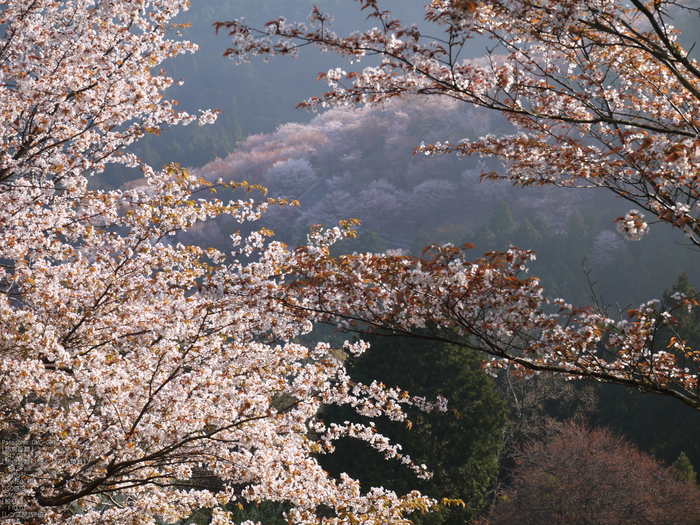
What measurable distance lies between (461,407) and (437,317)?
283 inches

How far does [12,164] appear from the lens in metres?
4.25

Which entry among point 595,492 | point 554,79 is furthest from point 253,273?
point 595,492

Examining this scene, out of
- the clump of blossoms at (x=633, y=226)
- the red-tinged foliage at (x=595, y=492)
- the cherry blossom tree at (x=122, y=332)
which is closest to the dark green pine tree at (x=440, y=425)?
the red-tinged foliage at (x=595, y=492)

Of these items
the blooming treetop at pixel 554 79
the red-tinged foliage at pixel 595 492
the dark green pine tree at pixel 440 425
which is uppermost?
the blooming treetop at pixel 554 79

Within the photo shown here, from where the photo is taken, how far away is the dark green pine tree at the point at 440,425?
383 inches

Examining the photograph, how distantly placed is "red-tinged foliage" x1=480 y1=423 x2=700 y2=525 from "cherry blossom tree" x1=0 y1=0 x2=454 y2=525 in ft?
22.8

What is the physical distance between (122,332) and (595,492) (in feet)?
34.2

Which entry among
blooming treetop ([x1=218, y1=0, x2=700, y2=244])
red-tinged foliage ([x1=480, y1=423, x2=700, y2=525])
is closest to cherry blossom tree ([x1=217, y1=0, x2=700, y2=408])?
blooming treetop ([x1=218, y1=0, x2=700, y2=244])

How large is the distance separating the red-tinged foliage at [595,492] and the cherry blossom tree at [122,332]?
22.8 ft

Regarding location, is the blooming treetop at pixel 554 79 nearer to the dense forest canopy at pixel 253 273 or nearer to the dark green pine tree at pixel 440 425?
the dense forest canopy at pixel 253 273

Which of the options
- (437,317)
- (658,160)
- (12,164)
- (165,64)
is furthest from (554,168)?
(165,64)

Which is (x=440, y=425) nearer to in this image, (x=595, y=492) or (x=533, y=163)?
(x=595, y=492)

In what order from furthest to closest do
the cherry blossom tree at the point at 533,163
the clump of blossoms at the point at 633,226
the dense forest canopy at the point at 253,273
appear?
the dense forest canopy at the point at 253,273 < the cherry blossom tree at the point at 533,163 < the clump of blossoms at the point at 633,226

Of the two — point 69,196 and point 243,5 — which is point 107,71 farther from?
point 243,5
